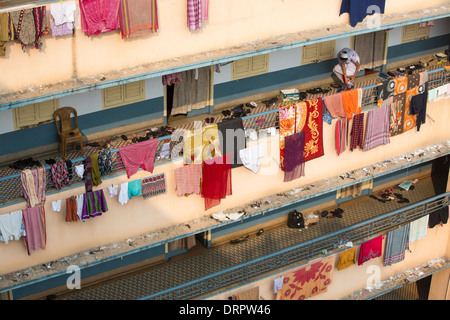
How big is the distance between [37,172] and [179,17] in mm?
4820

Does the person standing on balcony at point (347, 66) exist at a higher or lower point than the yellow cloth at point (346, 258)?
higher

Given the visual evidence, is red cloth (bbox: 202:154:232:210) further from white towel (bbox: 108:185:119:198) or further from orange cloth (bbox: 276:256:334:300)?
orange cloth (bbox: 276:256:334:300)

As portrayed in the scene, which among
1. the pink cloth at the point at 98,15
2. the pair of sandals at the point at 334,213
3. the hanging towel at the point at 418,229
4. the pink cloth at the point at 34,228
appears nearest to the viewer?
the pink cloth at the point at 98,15

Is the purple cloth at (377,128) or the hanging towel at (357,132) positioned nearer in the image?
the hanging towel at (357,132)

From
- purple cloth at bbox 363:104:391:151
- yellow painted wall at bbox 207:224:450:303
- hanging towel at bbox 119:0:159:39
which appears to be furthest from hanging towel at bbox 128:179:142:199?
purple cloth at bbox 363:104:391:151

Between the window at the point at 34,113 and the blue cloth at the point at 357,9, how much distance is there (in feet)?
25.9

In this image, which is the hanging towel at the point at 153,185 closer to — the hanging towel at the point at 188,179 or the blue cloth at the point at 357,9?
the hanging towel at the point at 188,179

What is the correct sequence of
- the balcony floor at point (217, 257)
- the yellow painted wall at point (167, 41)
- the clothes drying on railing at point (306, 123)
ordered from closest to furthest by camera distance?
the yellow painted wall at point (167, 41)
the clothes drying on railing at point (306, 123)
the balcony floor at point (217, 257)

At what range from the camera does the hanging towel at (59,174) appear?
61.1ft

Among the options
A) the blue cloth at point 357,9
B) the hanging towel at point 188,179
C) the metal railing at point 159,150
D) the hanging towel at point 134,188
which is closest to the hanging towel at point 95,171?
the metal railing at point 159,150

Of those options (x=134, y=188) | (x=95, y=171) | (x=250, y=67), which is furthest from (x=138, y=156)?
(x=250, y=67)

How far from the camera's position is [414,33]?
85.6 feet

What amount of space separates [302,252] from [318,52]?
594cm

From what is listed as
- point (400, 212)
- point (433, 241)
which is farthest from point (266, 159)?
point (433, 241)
